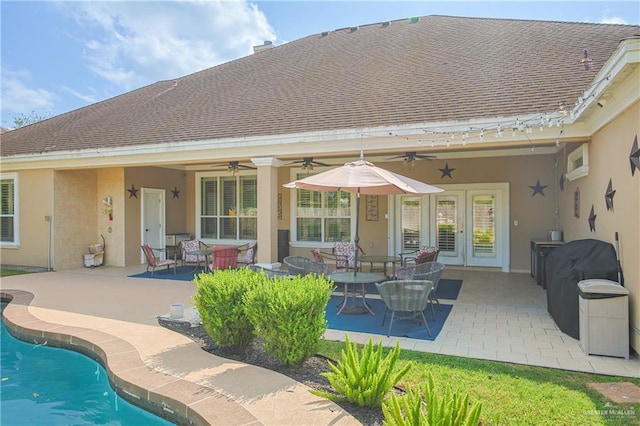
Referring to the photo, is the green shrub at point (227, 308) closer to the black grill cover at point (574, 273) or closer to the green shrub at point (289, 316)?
the green shrub at point (289, 316)

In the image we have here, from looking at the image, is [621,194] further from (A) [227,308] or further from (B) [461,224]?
(B) [461,224]

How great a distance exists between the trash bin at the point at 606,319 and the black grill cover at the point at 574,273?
0.51 metres

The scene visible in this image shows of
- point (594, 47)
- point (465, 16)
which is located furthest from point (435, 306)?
point (465, 16)

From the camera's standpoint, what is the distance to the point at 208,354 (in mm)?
4816

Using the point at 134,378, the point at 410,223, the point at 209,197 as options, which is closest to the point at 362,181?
the point at 134,378

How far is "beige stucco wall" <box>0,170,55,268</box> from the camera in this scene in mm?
11836

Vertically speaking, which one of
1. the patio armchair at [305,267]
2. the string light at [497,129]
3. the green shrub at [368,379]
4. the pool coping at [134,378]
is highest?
the string light at [497,129]

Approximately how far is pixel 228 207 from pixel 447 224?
24.1 feet

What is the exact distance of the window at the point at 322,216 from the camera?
12.6m

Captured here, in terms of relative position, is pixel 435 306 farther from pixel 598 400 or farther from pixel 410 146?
pixel 598 400

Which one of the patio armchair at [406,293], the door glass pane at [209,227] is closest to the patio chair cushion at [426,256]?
the patio armchair at [406,293]

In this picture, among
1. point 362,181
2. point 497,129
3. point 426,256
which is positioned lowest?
point 426,256

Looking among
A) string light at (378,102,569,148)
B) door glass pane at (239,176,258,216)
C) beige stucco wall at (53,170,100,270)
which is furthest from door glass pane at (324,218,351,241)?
beige stucco wall at (53,170,100,270)

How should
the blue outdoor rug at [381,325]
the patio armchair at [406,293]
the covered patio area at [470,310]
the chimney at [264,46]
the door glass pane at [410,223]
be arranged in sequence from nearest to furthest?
1. the covered patio area at [470,310]
2. the patio armchair at [406,293]
3. the blue outdoor rug at [381,325]
4. the door glass pane at [410,223]
5. the chimney at [264,46]
